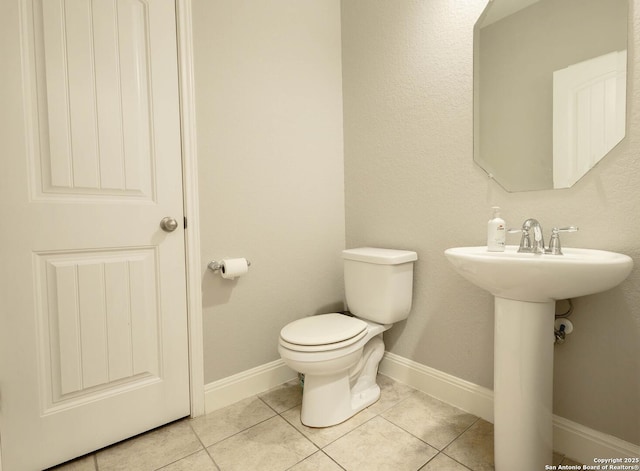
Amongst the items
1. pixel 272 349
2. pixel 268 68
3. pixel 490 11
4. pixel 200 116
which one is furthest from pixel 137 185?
pixel 490 11

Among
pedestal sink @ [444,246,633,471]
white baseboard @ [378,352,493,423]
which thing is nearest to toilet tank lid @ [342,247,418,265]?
pedestal sink @ [444,246,633,471]

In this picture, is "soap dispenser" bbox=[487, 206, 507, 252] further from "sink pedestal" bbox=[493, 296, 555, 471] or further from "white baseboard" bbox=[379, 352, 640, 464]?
"white baseboard" bbox=[379, 352, 640, 464]

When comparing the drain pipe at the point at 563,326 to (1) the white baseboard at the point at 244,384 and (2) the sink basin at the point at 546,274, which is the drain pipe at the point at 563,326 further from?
(1) the white baseboard at the point at 244,384

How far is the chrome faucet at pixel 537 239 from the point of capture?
1.09 meters

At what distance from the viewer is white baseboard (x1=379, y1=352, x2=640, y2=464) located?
44.4 inches

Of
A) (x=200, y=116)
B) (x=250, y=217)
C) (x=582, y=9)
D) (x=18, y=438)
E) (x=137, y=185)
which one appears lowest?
(x=18, y=438)

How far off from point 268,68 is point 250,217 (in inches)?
31.1

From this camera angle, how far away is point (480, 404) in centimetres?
146

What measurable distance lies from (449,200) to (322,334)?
85 cm

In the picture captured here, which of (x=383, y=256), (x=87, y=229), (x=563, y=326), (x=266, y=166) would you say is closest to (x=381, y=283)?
(x=383, y=256)

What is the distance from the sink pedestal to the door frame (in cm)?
123

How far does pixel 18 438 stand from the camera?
114 cm

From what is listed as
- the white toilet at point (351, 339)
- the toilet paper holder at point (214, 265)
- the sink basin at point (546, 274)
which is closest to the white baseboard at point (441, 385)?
the white toilet at point (351, 339)

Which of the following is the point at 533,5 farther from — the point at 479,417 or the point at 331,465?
the point at 331,465
